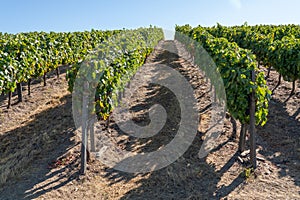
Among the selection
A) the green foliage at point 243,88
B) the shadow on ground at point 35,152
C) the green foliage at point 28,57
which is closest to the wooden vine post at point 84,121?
the shadow on ground at point 35,152

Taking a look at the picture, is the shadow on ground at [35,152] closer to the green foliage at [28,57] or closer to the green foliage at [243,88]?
the green foliage at [28,57]

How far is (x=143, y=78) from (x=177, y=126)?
7.54 meters

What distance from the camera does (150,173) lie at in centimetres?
769

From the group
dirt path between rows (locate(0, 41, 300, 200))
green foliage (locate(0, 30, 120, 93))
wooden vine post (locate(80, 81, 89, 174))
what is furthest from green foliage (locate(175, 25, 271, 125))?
green foliage (locate(0, 30, 120, 93))

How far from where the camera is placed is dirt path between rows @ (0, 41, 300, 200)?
6.88 meters

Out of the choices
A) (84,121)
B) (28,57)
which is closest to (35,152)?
(84,121)

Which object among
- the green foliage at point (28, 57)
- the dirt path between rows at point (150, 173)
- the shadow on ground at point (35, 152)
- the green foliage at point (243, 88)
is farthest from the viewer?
the green foliage at point (28, 57)

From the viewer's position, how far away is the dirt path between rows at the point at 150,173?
6883 millimetres

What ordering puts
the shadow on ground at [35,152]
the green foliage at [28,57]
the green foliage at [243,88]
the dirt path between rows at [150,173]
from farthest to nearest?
the green foliage at [28,57] → the green foliage at [243,88] → the shadow on ground at [35,152] → the dirt path between rows at [150,173]

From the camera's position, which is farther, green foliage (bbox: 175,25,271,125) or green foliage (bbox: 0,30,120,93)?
green foliage (bbox: 0,30,120,93)

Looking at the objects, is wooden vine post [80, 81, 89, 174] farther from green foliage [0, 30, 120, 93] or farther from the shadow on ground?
green foliage [0, 30, 120, 93]

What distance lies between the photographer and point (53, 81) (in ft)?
57.4

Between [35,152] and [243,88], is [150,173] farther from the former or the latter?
[35,152]

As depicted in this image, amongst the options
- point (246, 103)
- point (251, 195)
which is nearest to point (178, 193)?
point (251, 195)
